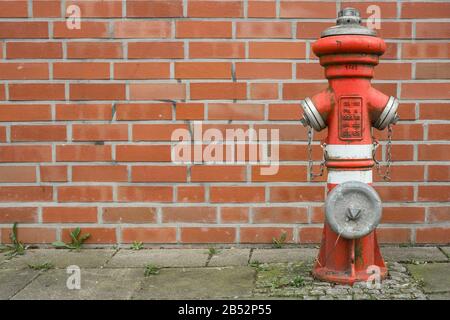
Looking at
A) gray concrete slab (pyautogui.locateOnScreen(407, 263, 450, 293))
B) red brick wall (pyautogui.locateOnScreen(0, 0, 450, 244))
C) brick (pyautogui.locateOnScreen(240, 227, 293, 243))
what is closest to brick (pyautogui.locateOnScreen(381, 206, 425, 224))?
red brick wall (pyautogui.locateOnScreen(0, 0, 450, 244))

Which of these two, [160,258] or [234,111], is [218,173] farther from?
[160,258]

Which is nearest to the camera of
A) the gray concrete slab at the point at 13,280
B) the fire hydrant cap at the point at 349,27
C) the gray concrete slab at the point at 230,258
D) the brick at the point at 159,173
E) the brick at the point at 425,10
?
the fire hydrant cap at the point at 349,27

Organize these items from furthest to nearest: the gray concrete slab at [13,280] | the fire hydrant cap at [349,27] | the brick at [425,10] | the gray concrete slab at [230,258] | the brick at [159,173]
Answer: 1. the brick at [159,173]
2. the brick at [425,10]
3. the gray concrete slab at [230,258]
4. the gray concrete slab at [13,280]
5. the fire hydrant cap at [349,27]

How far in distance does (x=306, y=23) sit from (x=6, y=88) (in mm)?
2077

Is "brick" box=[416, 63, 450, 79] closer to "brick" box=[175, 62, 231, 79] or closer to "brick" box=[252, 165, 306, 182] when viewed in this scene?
"brick" box=[252, 165, 306, 182]

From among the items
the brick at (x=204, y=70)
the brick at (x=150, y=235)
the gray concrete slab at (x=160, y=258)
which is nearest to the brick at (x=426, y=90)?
the brick at (x=204, y=70)

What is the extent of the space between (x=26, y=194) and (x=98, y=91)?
0.87 metres

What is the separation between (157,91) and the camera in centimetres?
380

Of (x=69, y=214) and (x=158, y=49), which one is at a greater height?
(x=158, y=49)

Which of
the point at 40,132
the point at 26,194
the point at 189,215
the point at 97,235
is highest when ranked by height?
the point at 40,132

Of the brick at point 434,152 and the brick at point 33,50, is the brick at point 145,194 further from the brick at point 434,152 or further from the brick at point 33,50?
the brick at point 434,152

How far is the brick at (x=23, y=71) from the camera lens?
3812mm

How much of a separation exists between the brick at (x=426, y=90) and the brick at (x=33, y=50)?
2.35m

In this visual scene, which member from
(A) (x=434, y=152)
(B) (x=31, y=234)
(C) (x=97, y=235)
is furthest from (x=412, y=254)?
(B) (x=31, y=234)
